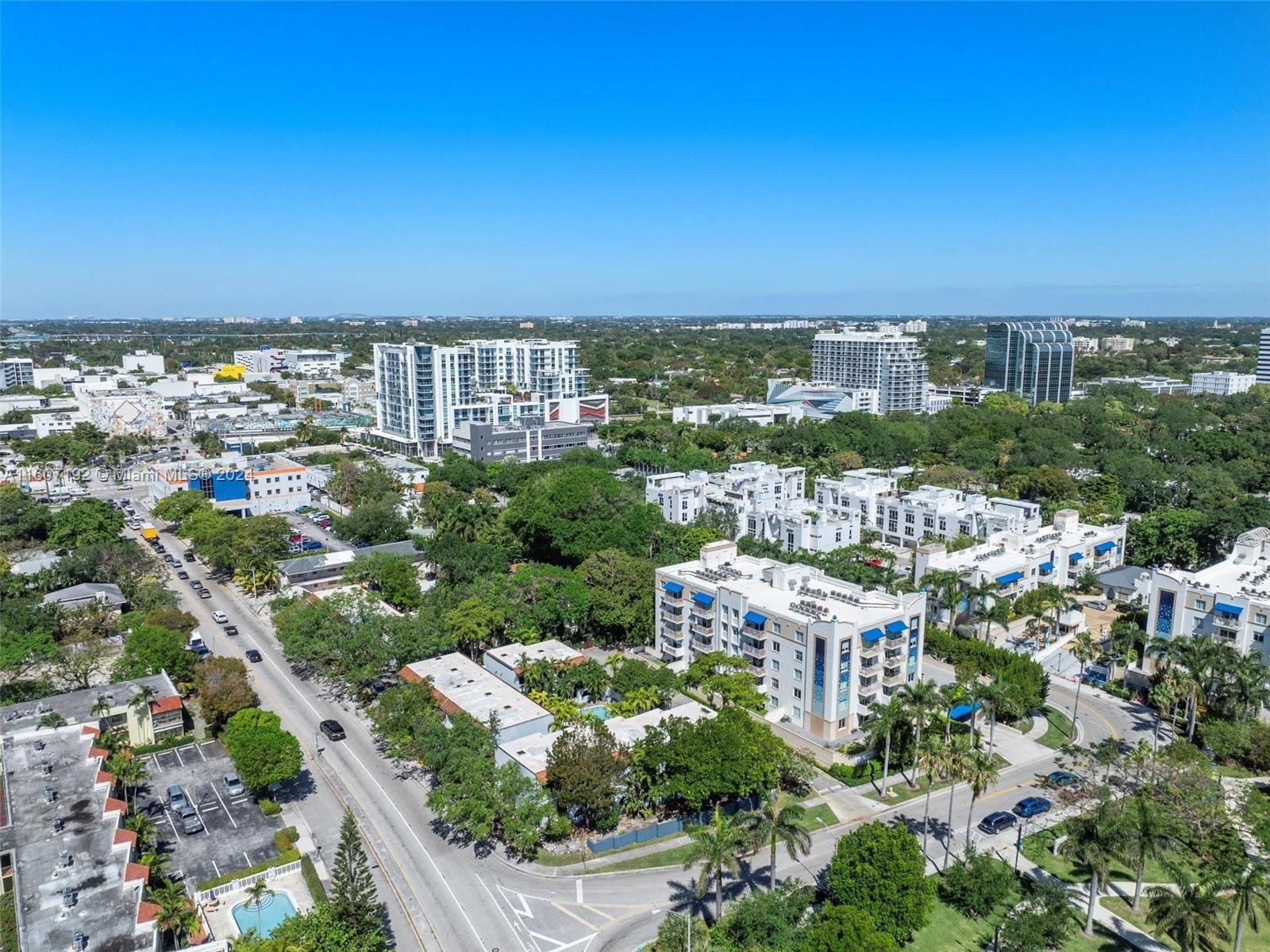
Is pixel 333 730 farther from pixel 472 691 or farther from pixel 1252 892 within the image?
pixel 1252 892

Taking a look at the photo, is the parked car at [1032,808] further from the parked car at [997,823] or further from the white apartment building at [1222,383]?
the white apartment building at [1222,383]

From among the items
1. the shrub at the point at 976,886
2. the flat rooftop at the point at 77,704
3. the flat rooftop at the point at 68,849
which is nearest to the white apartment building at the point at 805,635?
the shrub at the point at 976,886

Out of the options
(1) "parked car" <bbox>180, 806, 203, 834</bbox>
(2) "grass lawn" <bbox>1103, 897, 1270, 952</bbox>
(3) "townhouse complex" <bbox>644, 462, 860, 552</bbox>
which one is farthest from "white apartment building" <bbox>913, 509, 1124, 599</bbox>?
(1) "parked car" <bbox>180, 806, 203, 834</bbox>

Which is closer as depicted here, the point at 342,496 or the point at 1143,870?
the point at 1143,870

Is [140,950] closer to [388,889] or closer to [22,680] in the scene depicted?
[388,889]

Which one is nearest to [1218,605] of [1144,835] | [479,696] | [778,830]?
[1144,835]

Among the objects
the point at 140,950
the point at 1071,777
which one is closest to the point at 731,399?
the point at 1071,777

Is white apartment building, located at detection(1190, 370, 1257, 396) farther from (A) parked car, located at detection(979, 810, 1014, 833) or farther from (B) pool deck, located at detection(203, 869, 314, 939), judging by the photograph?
(B) pool deck, located at detection(203, 869, 314, 939)
